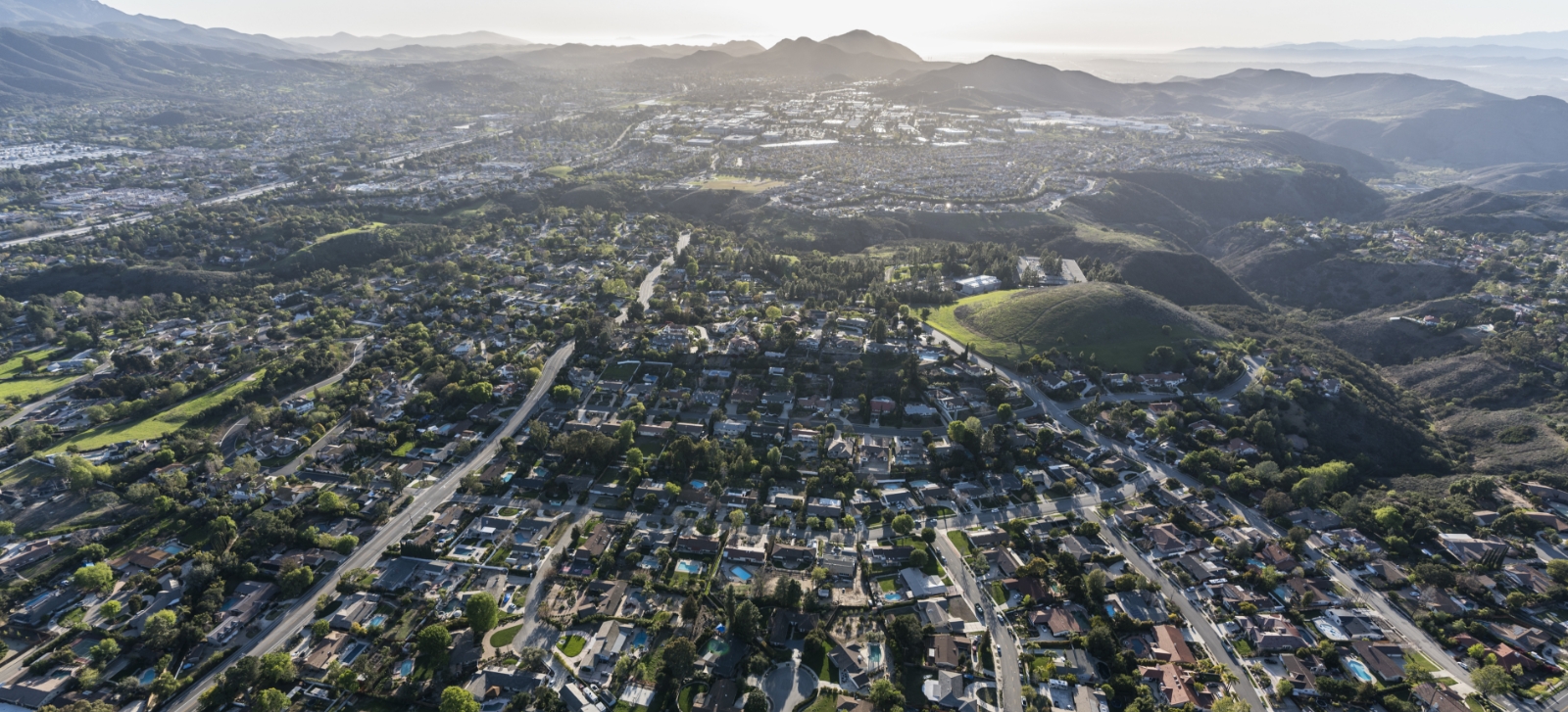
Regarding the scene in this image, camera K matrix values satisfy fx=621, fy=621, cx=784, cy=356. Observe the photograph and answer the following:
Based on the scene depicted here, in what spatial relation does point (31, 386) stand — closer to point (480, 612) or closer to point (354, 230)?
point (354, 230)

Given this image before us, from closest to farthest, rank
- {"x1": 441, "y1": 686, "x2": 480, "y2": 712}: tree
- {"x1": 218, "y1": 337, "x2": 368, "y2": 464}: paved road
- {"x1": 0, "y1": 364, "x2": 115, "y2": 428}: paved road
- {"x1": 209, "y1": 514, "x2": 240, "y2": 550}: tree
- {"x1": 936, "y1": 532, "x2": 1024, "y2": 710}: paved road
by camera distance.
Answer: {"x1": 441, "y1": 686, "x2": 480, "y2": 712}: tree
{"x1": 936, "y1": 532, "x2": 1024, "y2": 710}: paved road
{"x1": 209, "y1": 514, "x2": 240, "y2": 550}: tree
{"x1": 218, "y1": 337, "x2": 368, "y2": 464}: paved road
{"x1": 0, "y1": 364, "x2": 115, "y2": 428}: paved road

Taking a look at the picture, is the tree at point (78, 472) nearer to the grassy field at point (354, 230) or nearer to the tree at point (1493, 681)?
the grassy field at point (354, 230)

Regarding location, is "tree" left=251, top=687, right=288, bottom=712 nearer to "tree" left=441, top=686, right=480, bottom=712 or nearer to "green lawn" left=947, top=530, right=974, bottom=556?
"tree" left=441, top=686, right=480, bottom=712

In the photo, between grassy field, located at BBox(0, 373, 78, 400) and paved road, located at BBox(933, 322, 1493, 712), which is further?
grassy field, located at BBox(0, 373, 78, 400)

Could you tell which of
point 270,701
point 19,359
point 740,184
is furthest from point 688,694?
point 740,184

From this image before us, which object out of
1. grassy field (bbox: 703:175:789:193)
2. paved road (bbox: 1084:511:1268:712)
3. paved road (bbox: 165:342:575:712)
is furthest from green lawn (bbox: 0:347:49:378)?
paved road (bbox: 1084:511:1268:712)

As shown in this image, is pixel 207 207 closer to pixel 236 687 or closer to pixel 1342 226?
pixel 236 687

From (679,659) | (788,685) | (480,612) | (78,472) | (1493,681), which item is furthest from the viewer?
(78,472)
